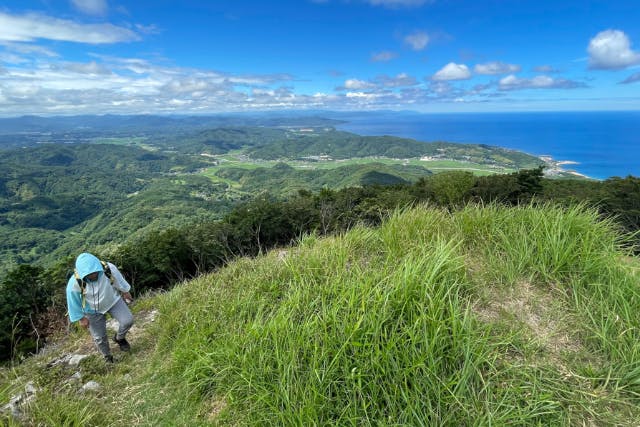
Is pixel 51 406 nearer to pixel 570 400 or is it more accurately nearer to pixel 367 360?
pixel 367 360

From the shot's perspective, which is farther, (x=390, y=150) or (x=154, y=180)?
(x=390, y=150)

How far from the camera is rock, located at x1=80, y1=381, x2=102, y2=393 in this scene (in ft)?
9.68

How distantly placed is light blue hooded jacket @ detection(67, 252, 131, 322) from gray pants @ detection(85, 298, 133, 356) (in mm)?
92

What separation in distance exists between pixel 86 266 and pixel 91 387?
1.32 meters

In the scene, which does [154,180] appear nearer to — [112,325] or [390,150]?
[390,150]

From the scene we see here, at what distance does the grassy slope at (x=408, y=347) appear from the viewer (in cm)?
188

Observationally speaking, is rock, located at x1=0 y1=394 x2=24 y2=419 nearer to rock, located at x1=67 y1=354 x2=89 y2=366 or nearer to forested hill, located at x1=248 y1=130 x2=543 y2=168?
rock, located at x1=67 y1=354 x2=89 y2=366

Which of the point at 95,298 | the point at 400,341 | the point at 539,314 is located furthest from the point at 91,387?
the point at 539,314

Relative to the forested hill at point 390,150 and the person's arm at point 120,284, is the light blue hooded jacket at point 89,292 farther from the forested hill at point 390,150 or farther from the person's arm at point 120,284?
the forested hill at point 390,150

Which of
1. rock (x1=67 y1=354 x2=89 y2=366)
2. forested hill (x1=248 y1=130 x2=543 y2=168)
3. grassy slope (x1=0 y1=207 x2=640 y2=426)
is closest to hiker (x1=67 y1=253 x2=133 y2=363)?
rock (x1=67 y1=354 x2=89 y2=366)

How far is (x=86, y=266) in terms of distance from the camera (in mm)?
3432

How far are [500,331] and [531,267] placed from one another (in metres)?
1.20

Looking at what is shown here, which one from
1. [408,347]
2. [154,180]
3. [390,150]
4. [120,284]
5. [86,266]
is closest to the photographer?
[408,347]

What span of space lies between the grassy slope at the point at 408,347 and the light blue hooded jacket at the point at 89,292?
2.17 ft
